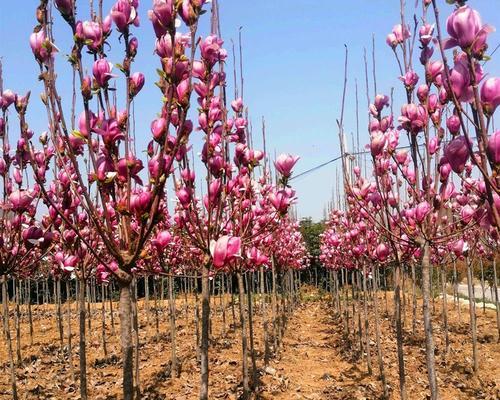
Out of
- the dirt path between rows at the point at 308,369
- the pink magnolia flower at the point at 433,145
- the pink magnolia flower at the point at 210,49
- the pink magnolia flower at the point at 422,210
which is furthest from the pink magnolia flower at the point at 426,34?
the dirt path between rows at the point at 308,369

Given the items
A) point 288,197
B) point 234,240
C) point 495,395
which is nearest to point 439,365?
point 495,395

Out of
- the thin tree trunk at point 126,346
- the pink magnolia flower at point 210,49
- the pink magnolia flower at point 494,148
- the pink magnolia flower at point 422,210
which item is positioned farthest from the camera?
the pink magnolia flower at point 422,210

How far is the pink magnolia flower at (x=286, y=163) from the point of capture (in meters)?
3.38

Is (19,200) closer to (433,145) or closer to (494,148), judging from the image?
(494,148)

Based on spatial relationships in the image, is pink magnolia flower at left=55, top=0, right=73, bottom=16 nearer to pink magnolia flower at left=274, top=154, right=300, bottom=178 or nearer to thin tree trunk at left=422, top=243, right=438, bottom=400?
pink magnolia flower at left=274, top=154, right=300, bottom=178

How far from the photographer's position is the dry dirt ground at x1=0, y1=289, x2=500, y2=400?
7324mm

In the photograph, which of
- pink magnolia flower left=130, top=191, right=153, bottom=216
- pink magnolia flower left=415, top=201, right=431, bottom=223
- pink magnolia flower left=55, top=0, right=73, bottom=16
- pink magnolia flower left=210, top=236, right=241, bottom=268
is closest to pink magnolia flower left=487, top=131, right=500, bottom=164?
pink magnolia flower left=210, top=236, right=241, bottom=268

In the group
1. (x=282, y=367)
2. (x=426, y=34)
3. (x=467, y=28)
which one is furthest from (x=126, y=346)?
(x=282, y=367)

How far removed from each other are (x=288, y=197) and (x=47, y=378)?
691 centimetres

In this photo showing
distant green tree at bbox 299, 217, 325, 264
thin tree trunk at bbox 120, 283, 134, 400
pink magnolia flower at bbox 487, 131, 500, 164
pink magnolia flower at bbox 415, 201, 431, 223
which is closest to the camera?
pink magnolia flower at bbox 487, 131, 500, 164

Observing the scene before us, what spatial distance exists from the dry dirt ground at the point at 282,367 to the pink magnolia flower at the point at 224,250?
202 inches

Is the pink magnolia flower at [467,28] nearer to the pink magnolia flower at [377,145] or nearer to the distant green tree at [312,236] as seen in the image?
the pink magnolia flower at [377,145]

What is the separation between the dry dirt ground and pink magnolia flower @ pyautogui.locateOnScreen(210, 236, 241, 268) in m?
5.13

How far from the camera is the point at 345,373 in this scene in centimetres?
852
